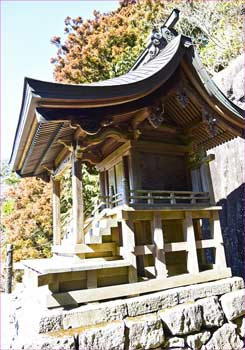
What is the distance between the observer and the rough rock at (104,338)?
9.82 feet

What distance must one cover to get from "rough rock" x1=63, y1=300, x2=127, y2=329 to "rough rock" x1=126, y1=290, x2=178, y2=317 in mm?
115

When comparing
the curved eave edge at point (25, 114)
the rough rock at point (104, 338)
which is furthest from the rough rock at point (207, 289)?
the curved eave edge at point (25, 114)

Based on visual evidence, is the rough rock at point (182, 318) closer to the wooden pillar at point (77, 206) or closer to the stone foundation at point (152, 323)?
the stone foundation at point (152, 323)

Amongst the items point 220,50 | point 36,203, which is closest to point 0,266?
point 36,203

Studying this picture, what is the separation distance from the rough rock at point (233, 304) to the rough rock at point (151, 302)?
91 centimetres

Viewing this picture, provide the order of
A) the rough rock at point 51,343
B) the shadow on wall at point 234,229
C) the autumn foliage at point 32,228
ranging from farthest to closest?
1. the autumn foliage at point 32,228
2. the shadow on wall at point 234,229
3. the rough rock at point 51,343

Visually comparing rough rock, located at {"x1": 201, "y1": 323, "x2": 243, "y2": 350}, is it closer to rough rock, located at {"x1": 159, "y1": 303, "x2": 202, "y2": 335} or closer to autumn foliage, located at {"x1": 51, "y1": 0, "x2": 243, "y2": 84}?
rough rock, located at {"x1": 159, "y1": 303, "x2": 202, "y2": 335}

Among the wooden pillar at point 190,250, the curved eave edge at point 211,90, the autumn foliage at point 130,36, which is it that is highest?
the autumn foliage at point 130,36

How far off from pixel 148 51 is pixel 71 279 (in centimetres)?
449

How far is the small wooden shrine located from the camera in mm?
3443

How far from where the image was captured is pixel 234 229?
7324 millimetres

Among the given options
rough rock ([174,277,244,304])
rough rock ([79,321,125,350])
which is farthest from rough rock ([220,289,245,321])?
rough rock ([79,321,125,350])

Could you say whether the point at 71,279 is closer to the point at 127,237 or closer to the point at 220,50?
the point at 127,237

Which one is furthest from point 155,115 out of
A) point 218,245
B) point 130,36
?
point 130,36
